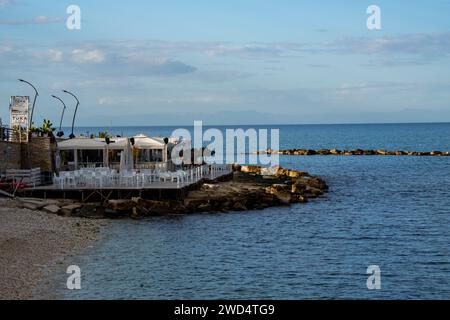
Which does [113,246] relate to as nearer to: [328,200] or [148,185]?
[148,185]

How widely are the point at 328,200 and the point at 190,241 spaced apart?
762 inches

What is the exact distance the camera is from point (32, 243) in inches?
1001

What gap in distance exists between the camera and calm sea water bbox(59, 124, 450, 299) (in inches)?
845

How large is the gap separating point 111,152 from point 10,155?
839 cm

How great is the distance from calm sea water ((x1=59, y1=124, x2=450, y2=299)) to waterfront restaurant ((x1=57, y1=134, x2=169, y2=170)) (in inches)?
361

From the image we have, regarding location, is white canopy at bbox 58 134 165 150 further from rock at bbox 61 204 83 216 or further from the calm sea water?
the calm sea water

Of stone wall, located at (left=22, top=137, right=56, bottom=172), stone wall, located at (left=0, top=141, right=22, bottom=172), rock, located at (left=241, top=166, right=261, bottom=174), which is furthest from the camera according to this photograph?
rock, located at (left=241, top=166, right=261, bottom=174)

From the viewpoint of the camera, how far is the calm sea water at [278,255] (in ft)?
70.4

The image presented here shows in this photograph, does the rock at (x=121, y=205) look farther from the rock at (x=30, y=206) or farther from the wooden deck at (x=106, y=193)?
the rock at (x=30, y=206)

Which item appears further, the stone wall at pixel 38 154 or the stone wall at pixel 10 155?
the stone wall at pixel 38 154

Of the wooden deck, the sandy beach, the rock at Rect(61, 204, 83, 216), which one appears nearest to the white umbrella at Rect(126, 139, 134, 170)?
the wooden deck

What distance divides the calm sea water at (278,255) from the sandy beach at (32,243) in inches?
34.3

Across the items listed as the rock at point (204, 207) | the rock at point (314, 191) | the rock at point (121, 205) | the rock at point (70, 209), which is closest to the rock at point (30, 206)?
the rock at point (70, 209)
